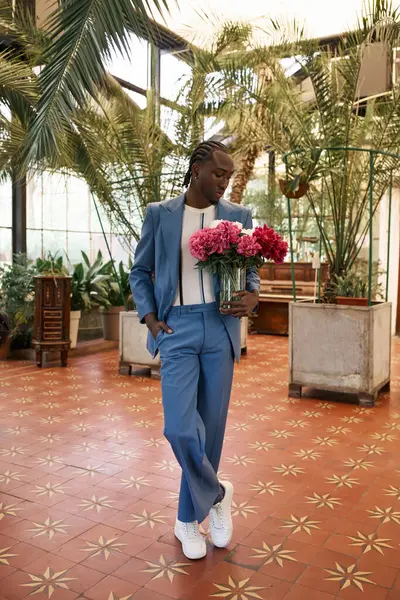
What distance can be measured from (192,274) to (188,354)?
358mm

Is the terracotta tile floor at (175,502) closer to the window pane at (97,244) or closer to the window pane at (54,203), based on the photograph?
the window pane at (54,203)

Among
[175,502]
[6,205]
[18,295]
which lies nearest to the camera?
[175,502]

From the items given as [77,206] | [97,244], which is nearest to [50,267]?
[77,206]

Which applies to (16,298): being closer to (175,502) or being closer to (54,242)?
(54,242)

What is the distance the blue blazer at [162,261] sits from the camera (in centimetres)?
266

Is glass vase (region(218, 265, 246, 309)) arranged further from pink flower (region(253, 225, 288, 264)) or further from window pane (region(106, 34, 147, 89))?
window pane (region(106, 34, 147, 89))

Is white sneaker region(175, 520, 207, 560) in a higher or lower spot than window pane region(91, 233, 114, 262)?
lower

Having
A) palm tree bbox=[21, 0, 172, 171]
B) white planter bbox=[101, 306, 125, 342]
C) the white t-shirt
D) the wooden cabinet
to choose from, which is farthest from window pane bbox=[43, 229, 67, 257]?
the white t-shirt

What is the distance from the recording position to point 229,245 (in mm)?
2551

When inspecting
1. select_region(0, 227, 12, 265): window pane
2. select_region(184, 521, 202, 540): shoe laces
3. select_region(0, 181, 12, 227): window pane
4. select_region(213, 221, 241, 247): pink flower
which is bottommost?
select_region(184, 521, 202, 540): shoe laces

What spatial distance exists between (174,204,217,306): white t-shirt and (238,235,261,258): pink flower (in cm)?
22

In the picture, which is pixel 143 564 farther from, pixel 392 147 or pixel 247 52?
pixel 247 52

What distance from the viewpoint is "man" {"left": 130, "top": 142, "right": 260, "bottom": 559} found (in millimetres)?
2578

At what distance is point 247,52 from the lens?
23.3ft
